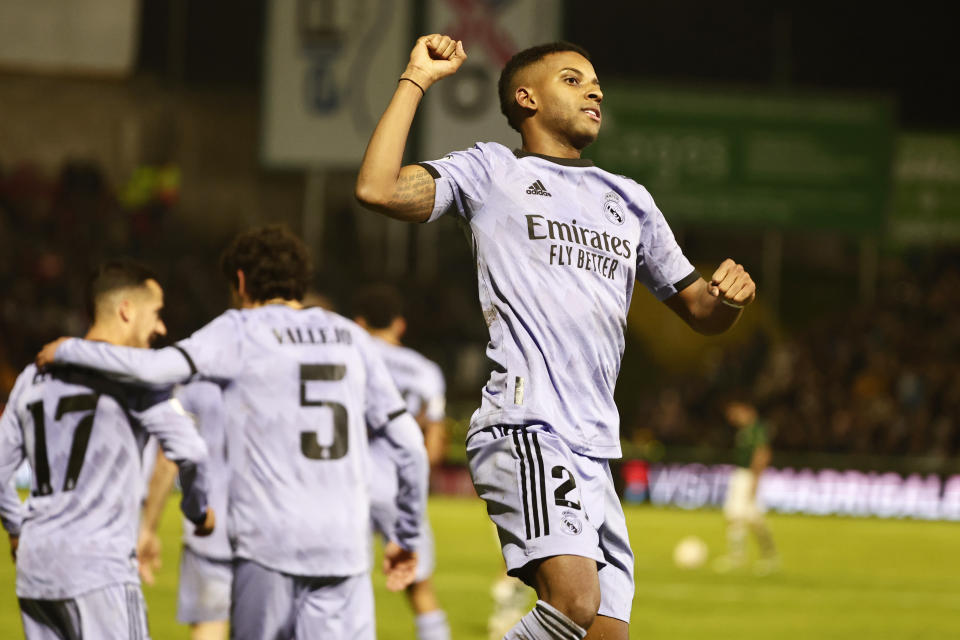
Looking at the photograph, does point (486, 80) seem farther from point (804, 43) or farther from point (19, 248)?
point (804, 43)

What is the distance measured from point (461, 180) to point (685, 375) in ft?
88.1

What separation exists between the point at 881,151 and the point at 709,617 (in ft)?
52.5

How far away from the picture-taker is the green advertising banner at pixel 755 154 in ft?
83.6

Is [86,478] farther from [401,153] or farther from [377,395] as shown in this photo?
[401,153]

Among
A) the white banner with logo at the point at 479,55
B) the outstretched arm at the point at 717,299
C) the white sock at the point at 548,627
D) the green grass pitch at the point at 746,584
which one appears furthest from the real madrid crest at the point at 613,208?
the white banner with logo at the point at 479,55

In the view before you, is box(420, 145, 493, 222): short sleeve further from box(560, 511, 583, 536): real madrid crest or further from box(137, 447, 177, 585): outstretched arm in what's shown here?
box(137, 447, 177, 585): outstretched arm

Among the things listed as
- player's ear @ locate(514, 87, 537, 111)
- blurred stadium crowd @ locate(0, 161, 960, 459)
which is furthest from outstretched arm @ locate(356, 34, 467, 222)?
blurred stadium crowd @ locate(0, 161, 960, 459)

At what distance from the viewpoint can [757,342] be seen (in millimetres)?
28953

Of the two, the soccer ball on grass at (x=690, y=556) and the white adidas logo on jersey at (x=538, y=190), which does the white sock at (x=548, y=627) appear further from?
the soccer ball on grass at (x=690, y=556)

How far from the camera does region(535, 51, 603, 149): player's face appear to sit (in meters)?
4.27

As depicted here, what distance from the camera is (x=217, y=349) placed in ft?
16.8

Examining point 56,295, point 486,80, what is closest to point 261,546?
point 486,80

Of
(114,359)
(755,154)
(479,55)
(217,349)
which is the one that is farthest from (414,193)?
(755,154)

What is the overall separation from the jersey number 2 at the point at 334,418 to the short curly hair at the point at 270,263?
1.23 feet
